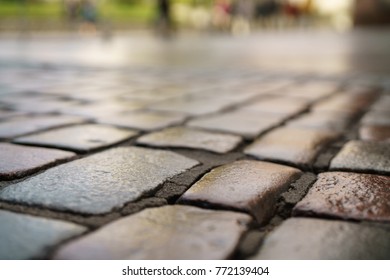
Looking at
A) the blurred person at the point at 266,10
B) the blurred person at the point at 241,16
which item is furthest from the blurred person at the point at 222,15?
the blurred person at the point at 266,10

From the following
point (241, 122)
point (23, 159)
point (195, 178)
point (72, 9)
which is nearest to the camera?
point (195, 178)

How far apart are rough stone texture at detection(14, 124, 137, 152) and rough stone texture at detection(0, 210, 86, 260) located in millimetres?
599

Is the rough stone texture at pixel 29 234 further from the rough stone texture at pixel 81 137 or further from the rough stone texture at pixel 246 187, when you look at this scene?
the rough stone texture at pixel 81 137

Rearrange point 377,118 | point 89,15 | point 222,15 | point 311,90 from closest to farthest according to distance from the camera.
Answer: point 377,118 < point 311,90 < point 89,15 < point 222,15

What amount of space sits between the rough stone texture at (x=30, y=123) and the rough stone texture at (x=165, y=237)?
996mm

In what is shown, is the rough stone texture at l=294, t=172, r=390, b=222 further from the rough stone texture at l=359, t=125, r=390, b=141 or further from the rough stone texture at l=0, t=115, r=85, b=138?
the rough stone texture at l=0, t=115, r=85, b=138

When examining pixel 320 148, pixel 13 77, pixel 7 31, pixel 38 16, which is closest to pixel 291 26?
pixel 38 16

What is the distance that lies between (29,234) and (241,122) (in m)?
1.33

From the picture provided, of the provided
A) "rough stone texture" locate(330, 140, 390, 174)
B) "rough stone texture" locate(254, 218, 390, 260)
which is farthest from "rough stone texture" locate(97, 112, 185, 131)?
"rough stone texture" locate(254, 218, 390, 260)

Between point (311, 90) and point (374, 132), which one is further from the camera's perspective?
point (311, 90)

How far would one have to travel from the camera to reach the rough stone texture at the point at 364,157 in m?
1.38

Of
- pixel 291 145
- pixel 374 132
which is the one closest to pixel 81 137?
pixel 291 145

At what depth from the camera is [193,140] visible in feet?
5.61

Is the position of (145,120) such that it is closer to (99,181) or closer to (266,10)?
(99,181)
